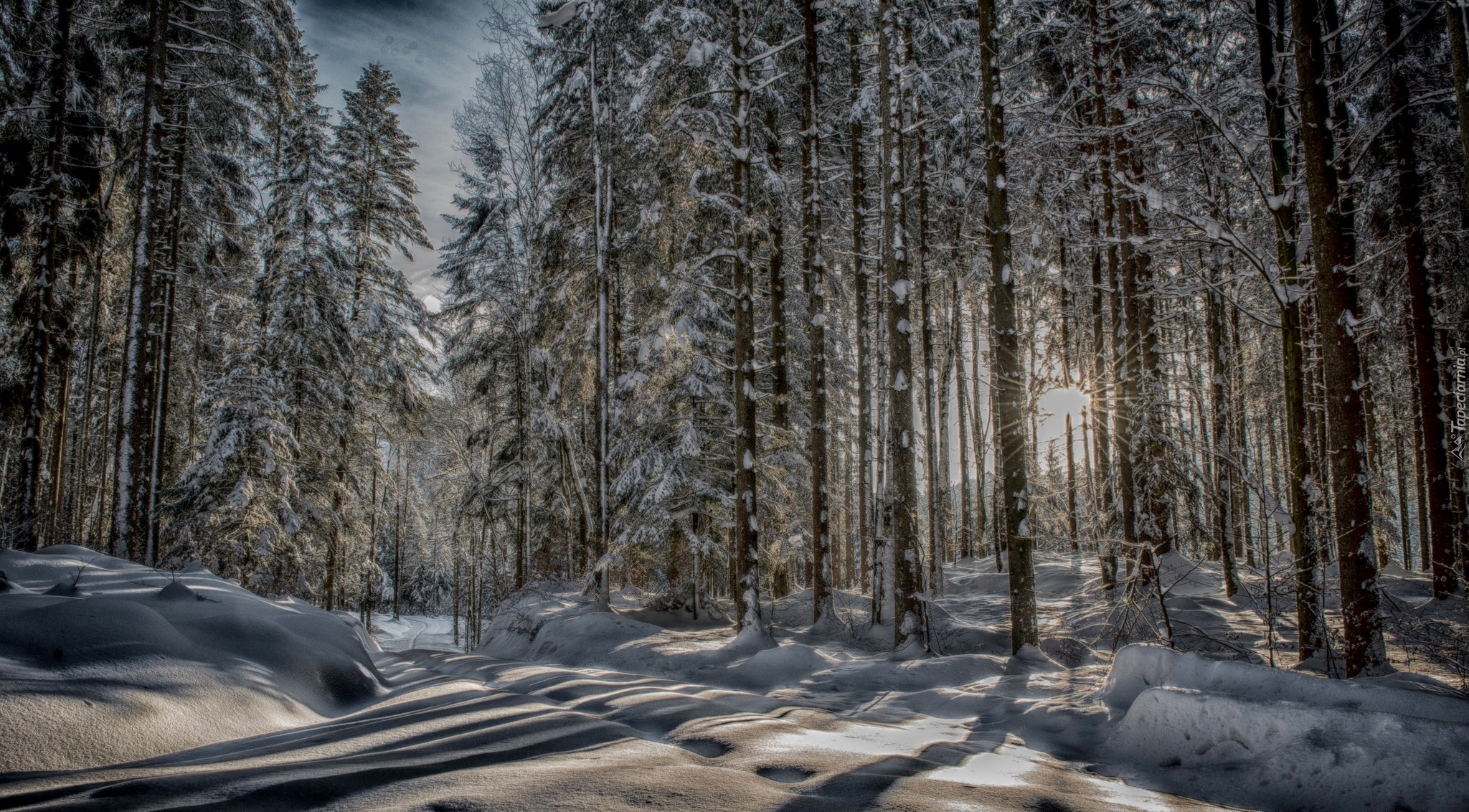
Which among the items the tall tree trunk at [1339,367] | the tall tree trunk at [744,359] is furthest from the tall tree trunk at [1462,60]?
the tall tree trunk at [744,359]

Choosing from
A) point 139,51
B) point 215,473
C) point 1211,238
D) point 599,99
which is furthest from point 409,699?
point 139,51

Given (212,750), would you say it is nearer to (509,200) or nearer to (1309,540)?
(1309,540)

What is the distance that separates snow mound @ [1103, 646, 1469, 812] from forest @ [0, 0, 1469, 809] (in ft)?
6.20

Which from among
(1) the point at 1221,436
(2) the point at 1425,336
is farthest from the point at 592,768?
(2) the point at 1425,336

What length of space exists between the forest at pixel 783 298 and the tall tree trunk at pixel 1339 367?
0.03 m

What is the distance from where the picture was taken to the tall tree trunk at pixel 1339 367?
5613 millimetres

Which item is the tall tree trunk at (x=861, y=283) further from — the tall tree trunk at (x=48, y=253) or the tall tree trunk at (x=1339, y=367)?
the tall tree trunk at (x=48, y=253)

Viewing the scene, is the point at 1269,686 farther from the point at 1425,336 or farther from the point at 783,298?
the point at 1425,336

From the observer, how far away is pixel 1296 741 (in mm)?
3883

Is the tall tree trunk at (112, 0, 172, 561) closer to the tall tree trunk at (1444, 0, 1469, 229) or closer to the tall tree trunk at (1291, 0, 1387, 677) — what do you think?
the tall tree trunk at (1291, 0, 1387, 677)

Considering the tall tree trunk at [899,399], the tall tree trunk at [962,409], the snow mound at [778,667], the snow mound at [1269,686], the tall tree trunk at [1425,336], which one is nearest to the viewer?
the snow mound at [1269,686]

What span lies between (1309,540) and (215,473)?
19620 mm

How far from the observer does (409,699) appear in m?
5.88

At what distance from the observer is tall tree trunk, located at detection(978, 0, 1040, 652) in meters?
8.77
